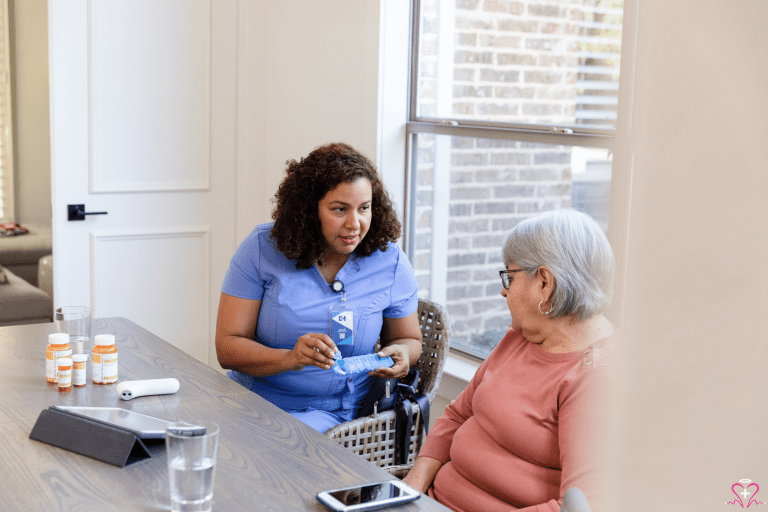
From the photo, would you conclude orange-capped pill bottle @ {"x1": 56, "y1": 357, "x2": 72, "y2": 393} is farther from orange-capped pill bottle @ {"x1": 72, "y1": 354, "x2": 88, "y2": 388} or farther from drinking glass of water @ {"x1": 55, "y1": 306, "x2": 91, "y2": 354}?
drinking glass of water @ {"x1": 55, "y1": 306, "x2": 91, "y2": 354}

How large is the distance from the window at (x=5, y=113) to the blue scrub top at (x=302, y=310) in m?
1.63

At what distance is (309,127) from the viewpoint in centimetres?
323

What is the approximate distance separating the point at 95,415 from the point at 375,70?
1883 mm

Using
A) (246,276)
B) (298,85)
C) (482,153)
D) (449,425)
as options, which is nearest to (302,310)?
(246,276)

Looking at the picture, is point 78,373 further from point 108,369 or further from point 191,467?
point 191,467

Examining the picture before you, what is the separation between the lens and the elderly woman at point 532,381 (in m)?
1.38

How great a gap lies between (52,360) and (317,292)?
67cm

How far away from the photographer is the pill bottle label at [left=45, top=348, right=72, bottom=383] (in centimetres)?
159

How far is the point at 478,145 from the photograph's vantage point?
2.65 m

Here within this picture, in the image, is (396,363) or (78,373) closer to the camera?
(78,373)

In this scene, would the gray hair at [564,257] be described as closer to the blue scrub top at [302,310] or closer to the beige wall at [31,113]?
the blue scrub top at [302,310]

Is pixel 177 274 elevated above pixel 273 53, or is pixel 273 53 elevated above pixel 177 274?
pixel 273 53

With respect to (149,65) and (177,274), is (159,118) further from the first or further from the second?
(177,274)

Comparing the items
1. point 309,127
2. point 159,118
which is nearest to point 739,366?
point 309,127
